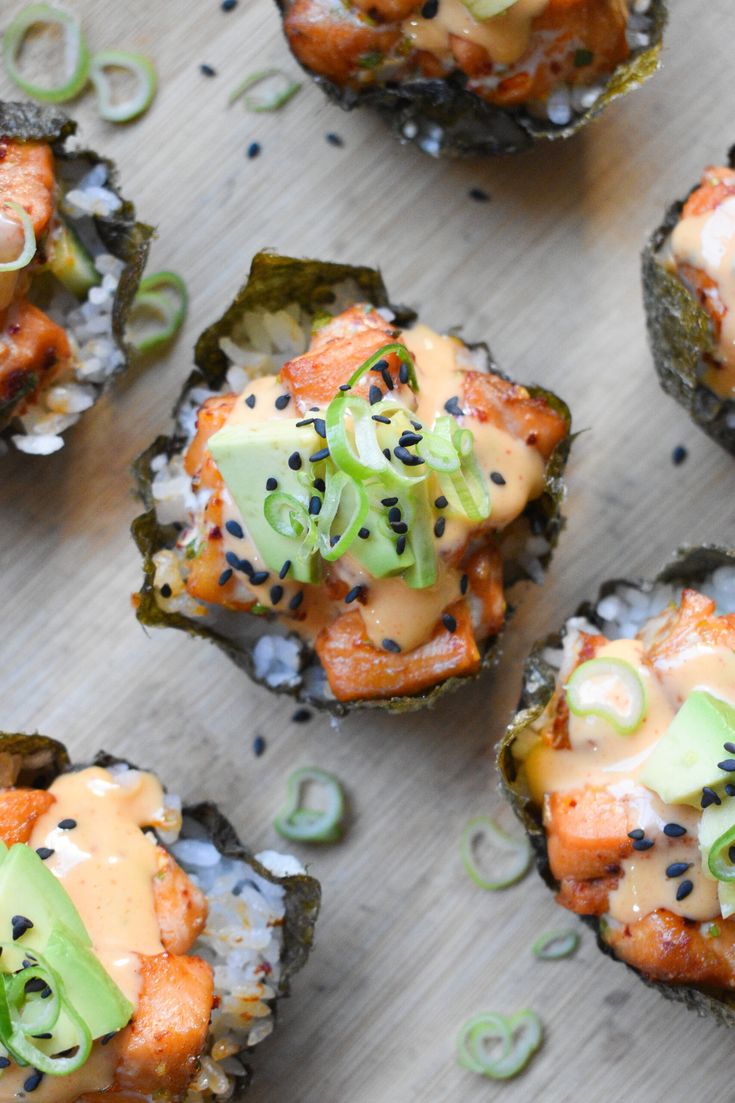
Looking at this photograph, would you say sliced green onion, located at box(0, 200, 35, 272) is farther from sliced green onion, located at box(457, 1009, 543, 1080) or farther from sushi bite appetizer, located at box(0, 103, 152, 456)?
sliced green onion, located at box(457, 1009, 543, 1080)

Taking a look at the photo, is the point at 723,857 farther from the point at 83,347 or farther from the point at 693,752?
the point at 83,347

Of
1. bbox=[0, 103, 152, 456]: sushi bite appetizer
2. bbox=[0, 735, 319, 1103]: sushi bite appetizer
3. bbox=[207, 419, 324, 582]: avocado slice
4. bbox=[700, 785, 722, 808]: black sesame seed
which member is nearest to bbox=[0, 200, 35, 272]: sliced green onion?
bbox=[0, 103, 152, 456]: sushi bite appetizer

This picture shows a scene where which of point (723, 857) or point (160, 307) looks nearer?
point (723, 857)

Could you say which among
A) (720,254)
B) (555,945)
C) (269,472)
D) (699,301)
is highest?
(720,254)

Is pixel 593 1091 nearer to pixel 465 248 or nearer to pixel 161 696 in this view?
pixel 161 696

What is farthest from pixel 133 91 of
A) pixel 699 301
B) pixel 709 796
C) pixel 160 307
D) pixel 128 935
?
pixel 709 796

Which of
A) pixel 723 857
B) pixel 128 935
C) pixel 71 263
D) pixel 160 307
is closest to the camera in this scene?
pixel 723 857

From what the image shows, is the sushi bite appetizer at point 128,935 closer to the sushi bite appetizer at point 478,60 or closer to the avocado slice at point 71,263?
the avocado slice at point 71,263
